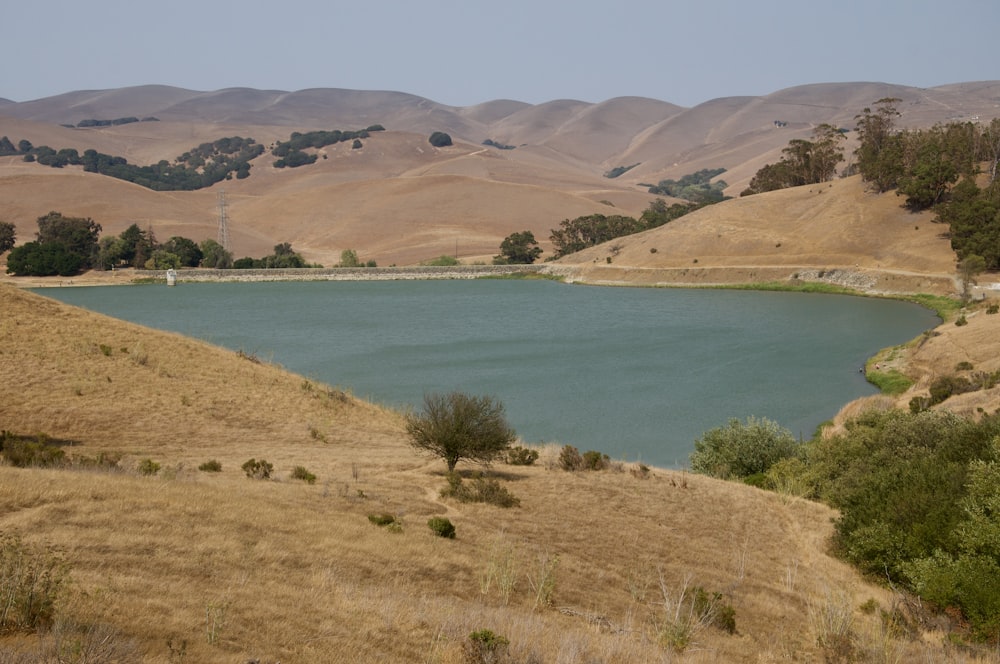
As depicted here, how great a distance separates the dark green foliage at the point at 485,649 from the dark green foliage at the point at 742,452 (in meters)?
15.2

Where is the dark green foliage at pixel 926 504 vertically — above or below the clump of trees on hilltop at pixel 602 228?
below

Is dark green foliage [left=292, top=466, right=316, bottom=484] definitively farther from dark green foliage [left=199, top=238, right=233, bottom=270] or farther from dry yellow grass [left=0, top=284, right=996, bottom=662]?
dark green foliage [left=199, top=238, right=233, bottom=270]

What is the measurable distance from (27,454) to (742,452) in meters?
16.0

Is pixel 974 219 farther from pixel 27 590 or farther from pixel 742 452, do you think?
pixel 27 590

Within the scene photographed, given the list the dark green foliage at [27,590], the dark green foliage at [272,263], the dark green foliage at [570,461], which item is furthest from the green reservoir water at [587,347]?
the dark green foliage at [272,263]

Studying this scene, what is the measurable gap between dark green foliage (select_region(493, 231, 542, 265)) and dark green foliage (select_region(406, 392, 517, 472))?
95.2 meters

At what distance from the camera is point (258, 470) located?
14531mm

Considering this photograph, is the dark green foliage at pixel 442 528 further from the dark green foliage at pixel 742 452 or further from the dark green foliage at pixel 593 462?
the dark green foliage at pixel 742 452

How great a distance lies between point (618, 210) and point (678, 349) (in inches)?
4875

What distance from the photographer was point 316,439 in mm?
20547

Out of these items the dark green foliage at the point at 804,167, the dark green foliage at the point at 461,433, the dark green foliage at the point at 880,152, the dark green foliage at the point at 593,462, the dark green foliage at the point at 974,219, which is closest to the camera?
the dark green foliage at the point at 461,433

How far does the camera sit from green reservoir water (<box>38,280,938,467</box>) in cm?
3112

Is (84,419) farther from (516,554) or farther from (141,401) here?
(516,554)

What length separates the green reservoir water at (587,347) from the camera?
31.1 m
